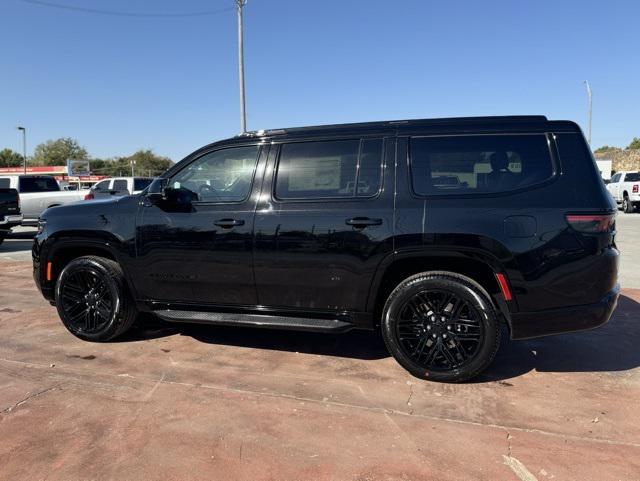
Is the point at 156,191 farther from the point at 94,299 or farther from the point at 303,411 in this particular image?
the point at 303,411

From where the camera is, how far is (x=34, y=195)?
15430mm

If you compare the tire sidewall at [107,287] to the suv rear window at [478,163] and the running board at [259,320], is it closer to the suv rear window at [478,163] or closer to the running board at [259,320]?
the running board at [259,320]

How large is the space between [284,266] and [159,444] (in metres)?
1.61

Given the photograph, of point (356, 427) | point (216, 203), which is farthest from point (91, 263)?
point (356, 427)

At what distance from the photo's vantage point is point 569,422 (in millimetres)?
3229

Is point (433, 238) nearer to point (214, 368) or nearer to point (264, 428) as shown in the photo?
point (264, 428)

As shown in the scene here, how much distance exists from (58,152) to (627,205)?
3584 inches

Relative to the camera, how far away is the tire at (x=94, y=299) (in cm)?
464

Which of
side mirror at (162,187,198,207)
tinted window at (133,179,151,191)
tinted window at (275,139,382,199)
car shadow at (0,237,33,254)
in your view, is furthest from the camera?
tinted window at (133,179,151,191)

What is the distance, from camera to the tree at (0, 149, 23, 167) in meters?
84.9

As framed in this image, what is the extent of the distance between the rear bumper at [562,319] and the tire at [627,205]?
2152cm

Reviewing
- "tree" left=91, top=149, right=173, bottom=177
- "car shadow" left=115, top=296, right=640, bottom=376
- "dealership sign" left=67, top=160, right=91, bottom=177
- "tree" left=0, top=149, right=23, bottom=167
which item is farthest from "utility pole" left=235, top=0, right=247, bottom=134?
"tree" left=0, top=149, right=23, bottom=167

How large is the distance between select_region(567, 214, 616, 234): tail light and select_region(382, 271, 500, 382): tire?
31.0 inches

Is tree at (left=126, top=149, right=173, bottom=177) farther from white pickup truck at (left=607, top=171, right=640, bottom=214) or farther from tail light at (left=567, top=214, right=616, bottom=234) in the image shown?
tail light at (left=567, top=214, right=616, bottom=234)
